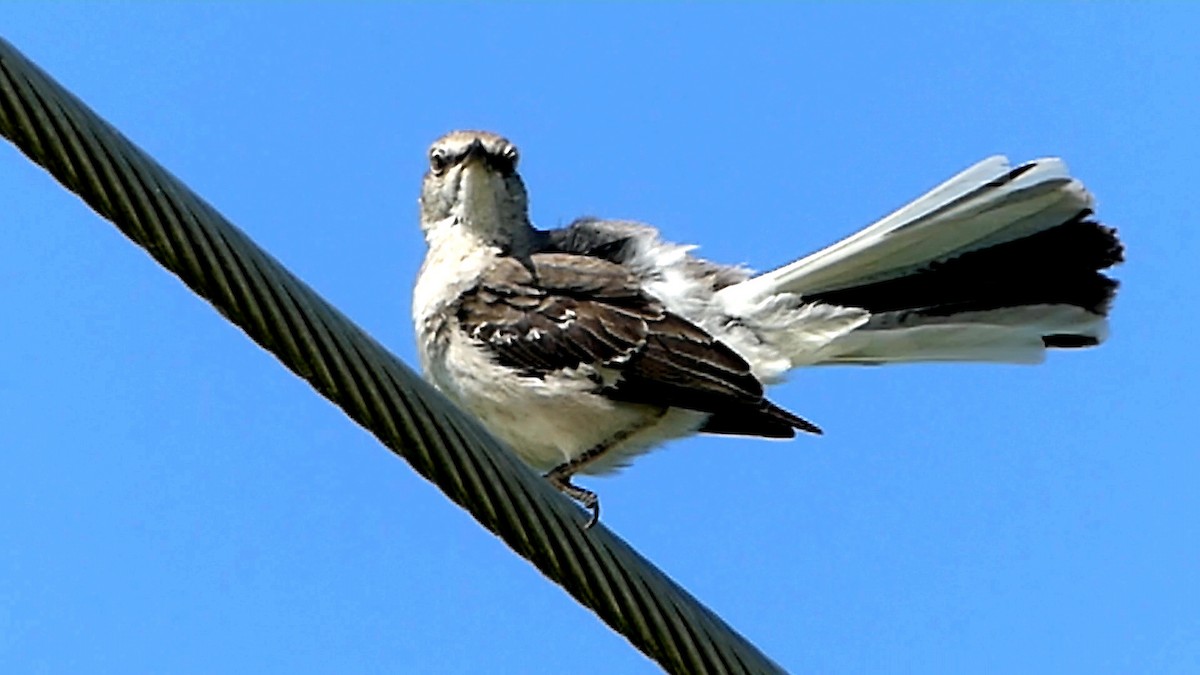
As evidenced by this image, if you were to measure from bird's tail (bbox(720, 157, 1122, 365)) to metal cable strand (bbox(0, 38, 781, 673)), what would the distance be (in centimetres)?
226

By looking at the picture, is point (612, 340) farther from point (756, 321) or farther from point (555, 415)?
point (756, 321)

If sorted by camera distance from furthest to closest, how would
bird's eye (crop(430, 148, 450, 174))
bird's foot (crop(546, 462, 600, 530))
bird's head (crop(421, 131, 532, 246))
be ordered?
bird's eye (crop(430, 148, 450, 174)) < bird's head (crop(421, 131, 532, 246)) < bird's foot (crop(546, 462, 600, 530))

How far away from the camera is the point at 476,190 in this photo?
22.2 feet

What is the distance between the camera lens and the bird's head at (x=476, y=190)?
6719 mm

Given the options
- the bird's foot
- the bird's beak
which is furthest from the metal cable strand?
the bird's beak

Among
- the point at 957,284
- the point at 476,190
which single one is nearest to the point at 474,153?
the point at 476,190

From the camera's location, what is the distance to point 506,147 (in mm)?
6844

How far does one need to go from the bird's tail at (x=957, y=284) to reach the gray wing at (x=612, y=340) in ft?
1.16

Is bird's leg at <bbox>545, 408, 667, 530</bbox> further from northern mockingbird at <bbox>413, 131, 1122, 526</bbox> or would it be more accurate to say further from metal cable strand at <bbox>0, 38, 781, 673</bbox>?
metal cable strand at <bbox>0, 38, 781, 673</bbox>

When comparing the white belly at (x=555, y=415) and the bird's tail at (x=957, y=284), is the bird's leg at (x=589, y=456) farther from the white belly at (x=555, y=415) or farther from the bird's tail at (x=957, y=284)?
the bird's tail at (x=957, y=284)

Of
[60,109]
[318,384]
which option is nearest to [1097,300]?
[318,384]

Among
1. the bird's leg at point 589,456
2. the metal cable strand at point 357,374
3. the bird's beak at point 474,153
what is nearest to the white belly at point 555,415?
the bird's leg at point 589,456

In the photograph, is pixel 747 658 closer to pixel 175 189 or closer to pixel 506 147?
pixel 175 189

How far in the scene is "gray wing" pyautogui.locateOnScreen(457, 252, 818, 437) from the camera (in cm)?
598
